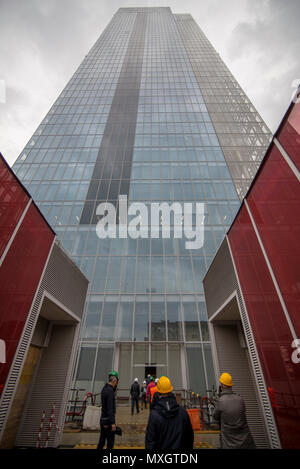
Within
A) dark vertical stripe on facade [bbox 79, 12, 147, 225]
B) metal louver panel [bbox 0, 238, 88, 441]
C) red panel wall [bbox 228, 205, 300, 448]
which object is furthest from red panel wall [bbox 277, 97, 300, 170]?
dark vertical stripe on facade [bbox 79, 12, 147, 225]

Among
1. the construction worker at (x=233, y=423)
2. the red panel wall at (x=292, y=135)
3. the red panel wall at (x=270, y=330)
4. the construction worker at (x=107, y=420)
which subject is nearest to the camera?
the construction worker at (x=233, y=423)

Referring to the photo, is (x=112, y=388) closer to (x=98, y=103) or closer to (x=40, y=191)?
(x=40, y=191)

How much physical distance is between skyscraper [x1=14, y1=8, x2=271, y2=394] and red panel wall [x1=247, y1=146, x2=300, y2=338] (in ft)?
38.8

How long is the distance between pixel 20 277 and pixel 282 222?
6.47 meters

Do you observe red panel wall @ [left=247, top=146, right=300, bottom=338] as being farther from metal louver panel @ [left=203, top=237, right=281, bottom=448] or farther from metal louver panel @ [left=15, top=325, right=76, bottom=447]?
metal louver panel @ [left=15, top=325, right=76, bottom=447]

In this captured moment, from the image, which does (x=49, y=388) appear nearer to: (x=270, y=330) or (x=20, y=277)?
(x=20, y=277)

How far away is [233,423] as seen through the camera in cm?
326

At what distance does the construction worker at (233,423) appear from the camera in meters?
3.20

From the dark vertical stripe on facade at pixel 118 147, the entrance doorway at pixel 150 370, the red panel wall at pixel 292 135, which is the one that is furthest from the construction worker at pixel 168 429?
the dark vertical stripe on facade at pixel 118 147

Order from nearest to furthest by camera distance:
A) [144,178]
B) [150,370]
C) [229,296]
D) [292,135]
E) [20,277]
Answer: [292,135], [20,277], [229,296], [150,370], [144,178]

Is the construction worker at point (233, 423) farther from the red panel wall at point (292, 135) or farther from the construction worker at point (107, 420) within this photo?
the red panel wall at point (292, 135)

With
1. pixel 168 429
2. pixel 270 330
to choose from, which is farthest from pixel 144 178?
pixel 168 429

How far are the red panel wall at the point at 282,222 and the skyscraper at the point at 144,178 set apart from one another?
11.8m
